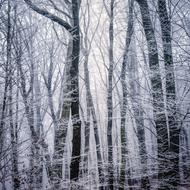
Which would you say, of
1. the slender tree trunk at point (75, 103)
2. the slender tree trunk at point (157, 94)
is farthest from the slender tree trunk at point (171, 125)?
the slender tree trunk at point (75, 103)

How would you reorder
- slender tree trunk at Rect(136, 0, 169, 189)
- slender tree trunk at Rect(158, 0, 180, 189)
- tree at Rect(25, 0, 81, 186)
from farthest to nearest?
tree at Rect(25, 0, 81, 186) → slender tree trunk at Rect(136, 0, 169, 189) → slender tree trunk at Rect(158, 0, 180, 189)

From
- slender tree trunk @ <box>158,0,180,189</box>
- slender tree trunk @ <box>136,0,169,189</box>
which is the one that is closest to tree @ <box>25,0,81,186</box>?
slender tree trunk @ <box>136,0,169,189</box>

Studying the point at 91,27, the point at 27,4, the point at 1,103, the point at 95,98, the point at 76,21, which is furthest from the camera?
the point at 95,98

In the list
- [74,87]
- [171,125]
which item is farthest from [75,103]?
[171,125]

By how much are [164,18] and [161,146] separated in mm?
3559

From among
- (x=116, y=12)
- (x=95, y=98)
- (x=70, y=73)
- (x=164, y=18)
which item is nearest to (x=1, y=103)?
(x=70, y=73)

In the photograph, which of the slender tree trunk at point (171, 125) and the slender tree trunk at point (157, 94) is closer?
the slender tree trunk at point (171, 125)

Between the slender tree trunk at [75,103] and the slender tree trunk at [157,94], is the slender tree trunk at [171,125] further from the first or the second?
the slender tree trunk at [75,103]

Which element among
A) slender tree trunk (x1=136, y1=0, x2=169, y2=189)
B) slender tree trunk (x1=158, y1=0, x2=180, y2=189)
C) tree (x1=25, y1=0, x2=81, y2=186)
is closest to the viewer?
slender tree trunk (x1=158, y1=0, x2=180, y2=189)

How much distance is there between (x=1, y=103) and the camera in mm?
5223

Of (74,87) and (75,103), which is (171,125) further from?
(74,87)

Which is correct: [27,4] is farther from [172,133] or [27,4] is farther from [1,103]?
[172,133]

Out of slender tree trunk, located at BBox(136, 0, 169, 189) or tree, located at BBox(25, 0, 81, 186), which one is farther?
tree, located at BBox(25, 0, 81, 186)

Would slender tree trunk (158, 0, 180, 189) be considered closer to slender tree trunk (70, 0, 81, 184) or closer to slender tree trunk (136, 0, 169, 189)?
slender tree trunk (136, 0, 169, 189)
